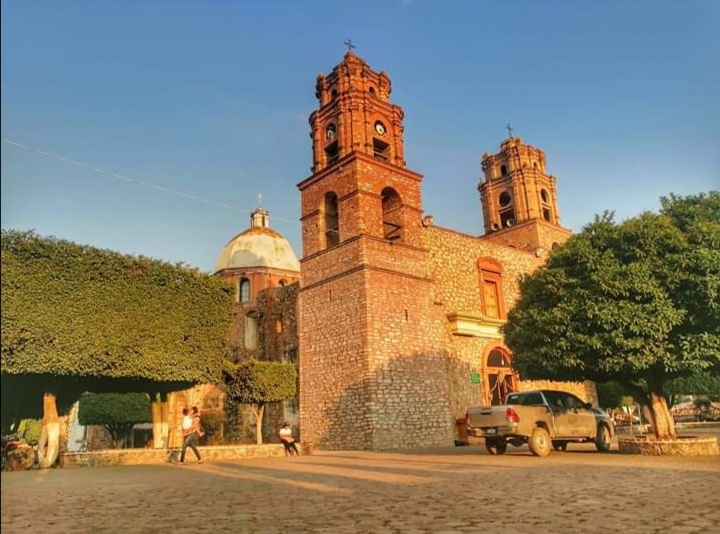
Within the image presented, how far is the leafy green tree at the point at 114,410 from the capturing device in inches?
1266

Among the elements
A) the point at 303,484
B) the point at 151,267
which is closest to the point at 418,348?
the point at 151,267

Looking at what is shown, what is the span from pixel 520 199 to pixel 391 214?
1276 centimetres

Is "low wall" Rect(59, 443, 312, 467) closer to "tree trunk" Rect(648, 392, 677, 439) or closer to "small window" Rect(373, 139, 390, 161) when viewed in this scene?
"tree trunk" Rect(648, 392, 677, 439)

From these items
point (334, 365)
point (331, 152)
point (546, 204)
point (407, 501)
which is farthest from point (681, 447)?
point (546, 204)

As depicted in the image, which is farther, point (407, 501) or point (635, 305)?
point (635, 305)

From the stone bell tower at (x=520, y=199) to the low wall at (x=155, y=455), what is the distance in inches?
809

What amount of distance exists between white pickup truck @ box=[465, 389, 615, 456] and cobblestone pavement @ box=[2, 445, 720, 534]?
2449 millimetres

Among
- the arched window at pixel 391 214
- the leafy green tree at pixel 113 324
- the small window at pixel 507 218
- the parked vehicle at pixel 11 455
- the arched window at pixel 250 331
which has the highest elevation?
the small window at pixel 507 218

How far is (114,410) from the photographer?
3225 centimetres

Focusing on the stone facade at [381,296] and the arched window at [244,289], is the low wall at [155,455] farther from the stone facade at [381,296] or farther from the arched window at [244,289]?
the arched window at [244,289]

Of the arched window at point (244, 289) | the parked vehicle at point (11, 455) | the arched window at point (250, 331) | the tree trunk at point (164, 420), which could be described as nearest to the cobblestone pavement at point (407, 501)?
the parked vehicle at point (11, 455)

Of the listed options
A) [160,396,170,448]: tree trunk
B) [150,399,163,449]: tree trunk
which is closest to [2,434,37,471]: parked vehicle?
[150,399,163,449]: tree trunk

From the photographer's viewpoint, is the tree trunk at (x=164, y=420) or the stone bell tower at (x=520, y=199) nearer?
the tree trunk at (x=164, y=420)

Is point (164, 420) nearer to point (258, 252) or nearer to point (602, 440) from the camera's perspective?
point (602, 440)
